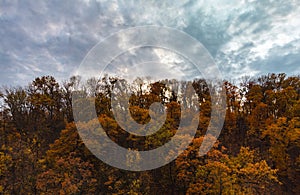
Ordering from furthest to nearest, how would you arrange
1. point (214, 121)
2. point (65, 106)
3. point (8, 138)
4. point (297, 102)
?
point (65, 106)
point (297, 102)
point (214, 121)
point (8, 138)

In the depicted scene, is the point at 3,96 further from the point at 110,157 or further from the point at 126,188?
the point at 126,188

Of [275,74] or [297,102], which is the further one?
[275,74]

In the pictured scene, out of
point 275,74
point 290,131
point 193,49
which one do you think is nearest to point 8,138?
point 193,49

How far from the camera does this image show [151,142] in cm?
2653

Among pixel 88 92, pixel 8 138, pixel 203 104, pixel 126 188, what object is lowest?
pixel 126 188

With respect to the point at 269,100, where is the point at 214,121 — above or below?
below

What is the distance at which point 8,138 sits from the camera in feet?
91.5

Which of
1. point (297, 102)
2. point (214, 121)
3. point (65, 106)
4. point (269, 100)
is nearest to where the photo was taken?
point (214, 121)

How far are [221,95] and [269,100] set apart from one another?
397 inches

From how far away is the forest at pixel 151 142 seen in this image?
21.3m

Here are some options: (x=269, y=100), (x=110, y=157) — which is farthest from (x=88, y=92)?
(x=269, y=100)

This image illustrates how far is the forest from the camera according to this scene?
2130 cm

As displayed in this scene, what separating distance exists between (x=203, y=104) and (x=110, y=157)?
16.1 m

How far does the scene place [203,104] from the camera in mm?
34594
